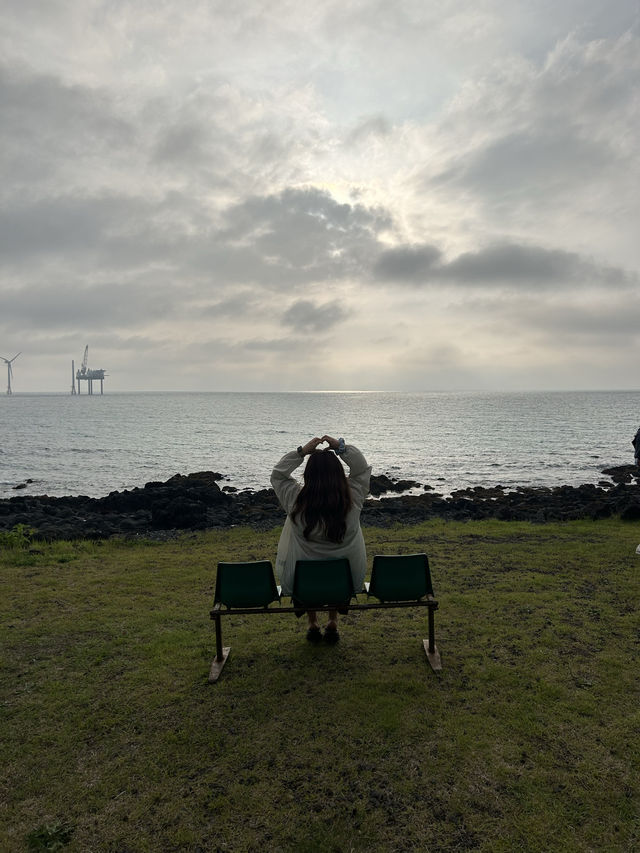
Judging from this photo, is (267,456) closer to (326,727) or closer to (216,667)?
(216,667)

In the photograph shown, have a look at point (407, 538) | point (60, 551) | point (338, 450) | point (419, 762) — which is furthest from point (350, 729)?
point (60, 551)

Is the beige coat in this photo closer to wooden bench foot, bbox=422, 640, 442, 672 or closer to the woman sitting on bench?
the woman sitting on bench

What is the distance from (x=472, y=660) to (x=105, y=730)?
3.97 metres

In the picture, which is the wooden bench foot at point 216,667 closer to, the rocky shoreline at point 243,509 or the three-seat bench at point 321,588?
the three-seat bench at point 321,588

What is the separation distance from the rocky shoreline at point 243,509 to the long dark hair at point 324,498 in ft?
36.2

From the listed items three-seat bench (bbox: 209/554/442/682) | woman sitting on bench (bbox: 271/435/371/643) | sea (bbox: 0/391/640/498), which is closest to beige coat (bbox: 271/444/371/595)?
woman sitting on bench (bbox: 271/435/371/643)

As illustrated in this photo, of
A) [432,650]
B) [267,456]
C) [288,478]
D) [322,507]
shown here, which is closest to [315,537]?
[322,507]

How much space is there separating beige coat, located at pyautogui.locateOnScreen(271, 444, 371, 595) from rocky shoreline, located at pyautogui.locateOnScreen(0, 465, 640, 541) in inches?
422

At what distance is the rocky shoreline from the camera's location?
669 inches

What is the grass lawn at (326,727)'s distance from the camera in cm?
369

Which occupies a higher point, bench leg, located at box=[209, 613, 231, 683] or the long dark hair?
the long dark hair

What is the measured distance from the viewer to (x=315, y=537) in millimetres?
5949

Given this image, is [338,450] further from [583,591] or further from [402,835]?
[583,591]

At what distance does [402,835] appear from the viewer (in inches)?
142
